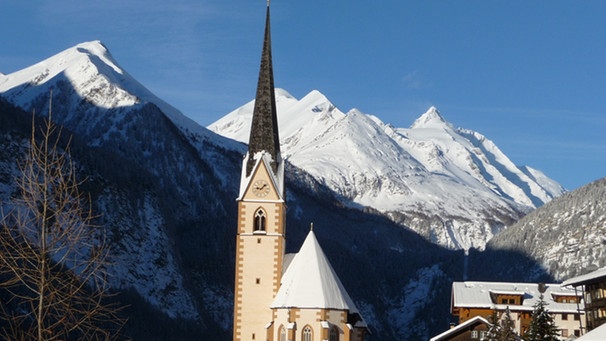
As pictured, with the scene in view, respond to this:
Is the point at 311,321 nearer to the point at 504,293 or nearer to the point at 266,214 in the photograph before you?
the point at 266,214

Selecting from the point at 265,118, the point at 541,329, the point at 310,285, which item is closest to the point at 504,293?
the point at 310,285

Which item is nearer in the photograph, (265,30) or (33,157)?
(33,157)

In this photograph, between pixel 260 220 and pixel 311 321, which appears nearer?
pixel 311 321

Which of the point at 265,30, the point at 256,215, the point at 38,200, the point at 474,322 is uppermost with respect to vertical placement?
the point at 265,30

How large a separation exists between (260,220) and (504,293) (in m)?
26.4

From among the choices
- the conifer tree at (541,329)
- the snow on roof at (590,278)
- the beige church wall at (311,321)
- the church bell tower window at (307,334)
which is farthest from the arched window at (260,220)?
the conifer tree at (541,329)

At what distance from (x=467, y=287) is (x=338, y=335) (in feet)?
76.1

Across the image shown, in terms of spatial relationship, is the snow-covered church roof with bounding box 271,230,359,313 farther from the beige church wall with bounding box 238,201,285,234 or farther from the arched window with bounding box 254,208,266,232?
the arched window with bounding box 254,208,266,232

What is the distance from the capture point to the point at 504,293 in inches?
3903

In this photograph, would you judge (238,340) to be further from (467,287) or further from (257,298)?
(467,287)

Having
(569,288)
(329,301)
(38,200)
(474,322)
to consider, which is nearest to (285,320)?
(329,301)

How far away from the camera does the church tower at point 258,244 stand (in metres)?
86.8

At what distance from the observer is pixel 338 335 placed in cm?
8481

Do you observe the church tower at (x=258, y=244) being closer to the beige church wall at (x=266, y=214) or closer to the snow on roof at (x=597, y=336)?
the beige church wall at (x=266, y=214)
